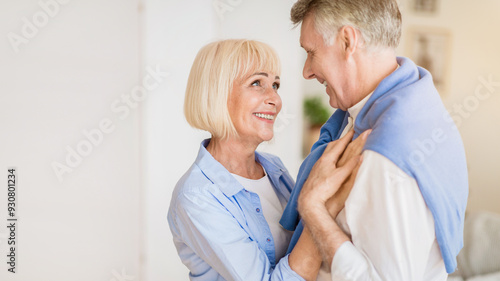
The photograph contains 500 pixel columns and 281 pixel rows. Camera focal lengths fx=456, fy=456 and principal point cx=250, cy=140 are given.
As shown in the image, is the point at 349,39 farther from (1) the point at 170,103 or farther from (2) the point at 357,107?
(1) the point at 170,103

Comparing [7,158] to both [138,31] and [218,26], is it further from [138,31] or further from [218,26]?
[218,26]

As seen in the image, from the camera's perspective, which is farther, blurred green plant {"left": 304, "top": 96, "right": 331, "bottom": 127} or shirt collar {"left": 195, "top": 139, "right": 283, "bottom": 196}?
blurred green plant {"left": 304, "top": 96, "right": 331, "bottom": 127}

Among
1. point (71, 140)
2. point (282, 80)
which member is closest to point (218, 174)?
point (71, 140)

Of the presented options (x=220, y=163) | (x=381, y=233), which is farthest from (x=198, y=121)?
(x=381, y=233)

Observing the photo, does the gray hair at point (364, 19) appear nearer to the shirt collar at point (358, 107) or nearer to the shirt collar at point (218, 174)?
the shirt collar at point (358, 107)

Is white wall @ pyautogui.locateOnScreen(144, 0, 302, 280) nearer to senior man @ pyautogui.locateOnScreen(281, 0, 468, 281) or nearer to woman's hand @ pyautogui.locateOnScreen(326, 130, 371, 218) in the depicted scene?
senior man @ pyautogui.locateOnScreen(281, 0, 468, 281)

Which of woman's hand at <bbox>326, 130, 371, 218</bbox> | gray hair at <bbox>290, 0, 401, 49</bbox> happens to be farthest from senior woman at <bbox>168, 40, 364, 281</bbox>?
gray hair at <bbox>290, 0, 401, 49</bbox>

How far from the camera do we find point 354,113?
1276 mm

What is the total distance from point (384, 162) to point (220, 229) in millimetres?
571

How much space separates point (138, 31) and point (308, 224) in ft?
7.36

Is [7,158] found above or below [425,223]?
below

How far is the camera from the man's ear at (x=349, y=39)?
3.93 ft

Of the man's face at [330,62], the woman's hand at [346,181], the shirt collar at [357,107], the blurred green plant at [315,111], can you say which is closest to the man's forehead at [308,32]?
the man's face at [330,62]

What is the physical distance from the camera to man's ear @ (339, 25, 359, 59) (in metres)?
1.20
